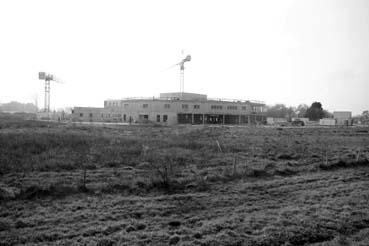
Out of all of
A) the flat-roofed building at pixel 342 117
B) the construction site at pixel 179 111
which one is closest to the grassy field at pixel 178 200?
the construction site at pixel 179 111

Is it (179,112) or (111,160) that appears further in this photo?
(179,112)

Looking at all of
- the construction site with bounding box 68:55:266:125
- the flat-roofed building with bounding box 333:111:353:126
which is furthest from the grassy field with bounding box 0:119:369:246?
the flat-roofed building with bounding box 333:111:353:126

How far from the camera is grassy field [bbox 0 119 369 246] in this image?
709cm

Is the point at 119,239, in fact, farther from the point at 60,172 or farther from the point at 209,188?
the point at 60,172

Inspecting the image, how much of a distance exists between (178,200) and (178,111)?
194ft

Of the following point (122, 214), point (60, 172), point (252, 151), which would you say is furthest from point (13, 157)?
point (252, 151)

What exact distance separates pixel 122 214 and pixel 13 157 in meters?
10.1

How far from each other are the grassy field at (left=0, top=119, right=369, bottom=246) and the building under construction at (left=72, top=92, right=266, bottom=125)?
48.5 m

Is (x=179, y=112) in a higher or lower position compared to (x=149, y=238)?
higher

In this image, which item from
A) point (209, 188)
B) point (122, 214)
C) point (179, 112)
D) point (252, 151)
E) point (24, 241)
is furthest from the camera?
point (179, 112)

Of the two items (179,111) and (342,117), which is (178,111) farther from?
(342,117)

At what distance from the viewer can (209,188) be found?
1145 cm

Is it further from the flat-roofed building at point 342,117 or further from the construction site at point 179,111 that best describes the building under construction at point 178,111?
the flat-roofed building at point 342,117

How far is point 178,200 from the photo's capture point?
9.83 meters
